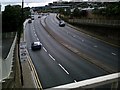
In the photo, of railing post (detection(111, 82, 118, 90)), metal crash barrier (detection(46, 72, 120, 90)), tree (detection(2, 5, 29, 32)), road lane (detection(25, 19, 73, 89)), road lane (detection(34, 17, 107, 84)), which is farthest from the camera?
tree (detection(2, 5, 29, 32))

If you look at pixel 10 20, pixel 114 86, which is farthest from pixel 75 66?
pixel 10 20

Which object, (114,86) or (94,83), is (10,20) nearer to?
(114,86)

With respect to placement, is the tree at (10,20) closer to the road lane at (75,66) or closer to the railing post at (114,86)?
the road lane at (75,66)

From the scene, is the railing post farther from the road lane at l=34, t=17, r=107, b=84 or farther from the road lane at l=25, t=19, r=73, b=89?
the road lane at l=34, t=17, r=107, b=84

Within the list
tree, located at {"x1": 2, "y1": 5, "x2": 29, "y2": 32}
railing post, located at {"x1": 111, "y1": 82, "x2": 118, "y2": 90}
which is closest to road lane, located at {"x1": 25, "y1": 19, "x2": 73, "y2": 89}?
railing post, located at {"x1": 111, "y1": 82, "x2": 118, "y2": 90}

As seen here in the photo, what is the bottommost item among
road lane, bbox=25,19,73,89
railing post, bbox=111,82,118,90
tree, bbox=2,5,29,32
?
road lane, bbox=25,19,73,89

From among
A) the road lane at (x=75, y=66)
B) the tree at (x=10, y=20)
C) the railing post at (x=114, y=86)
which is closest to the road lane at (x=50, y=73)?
the road lane at (x=75, y=66)

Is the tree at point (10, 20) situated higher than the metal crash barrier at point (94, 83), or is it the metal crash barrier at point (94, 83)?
the metal crash barrier at point (94, 83)

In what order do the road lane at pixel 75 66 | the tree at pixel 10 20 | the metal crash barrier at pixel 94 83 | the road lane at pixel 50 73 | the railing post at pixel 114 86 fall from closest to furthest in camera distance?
the metal crash barrier at pixel 94 83
the railing post at pixel 114 86
the road lane at pixel 50 73
the road lane at pixel 75 66
the tree at pixel 10 20

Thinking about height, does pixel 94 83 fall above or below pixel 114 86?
above

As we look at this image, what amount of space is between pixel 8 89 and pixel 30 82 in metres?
1.94

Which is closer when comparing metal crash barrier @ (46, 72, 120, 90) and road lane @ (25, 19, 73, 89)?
metal crash barrier @ (46, 72, 120, 90)

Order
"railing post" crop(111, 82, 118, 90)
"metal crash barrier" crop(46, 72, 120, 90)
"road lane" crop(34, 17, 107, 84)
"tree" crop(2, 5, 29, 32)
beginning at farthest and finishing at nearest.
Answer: "tree" crop(2, 5, 29, 32) < "road lane" crop(34, 17, 107, 84) < "railing post" crop(111, 82, 118, 90) < "metal crash barrier" crop(46, 72, 120, 90)

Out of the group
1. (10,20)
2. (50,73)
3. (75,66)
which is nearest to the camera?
(50,73)
